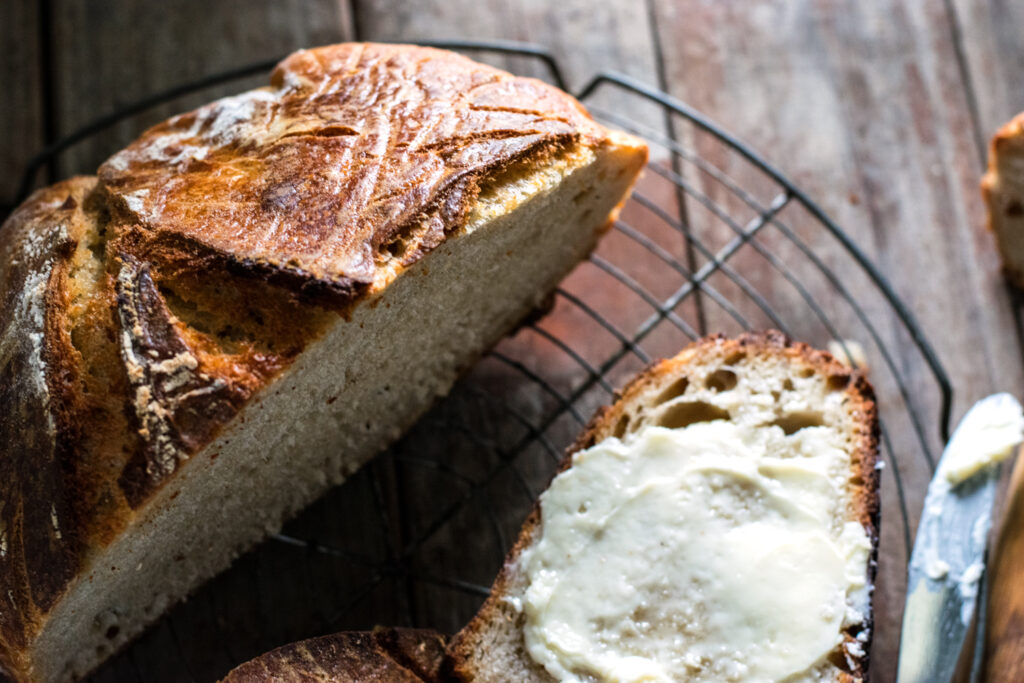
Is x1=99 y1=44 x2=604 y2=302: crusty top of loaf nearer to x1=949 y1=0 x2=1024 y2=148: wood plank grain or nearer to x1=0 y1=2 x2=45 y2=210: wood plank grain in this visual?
x1=0 y1=2 x2=45 y2=210: wood plank grain

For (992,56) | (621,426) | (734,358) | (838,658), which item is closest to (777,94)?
(992,56)

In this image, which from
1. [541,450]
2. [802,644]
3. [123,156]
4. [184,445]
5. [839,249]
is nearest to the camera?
[184,445]

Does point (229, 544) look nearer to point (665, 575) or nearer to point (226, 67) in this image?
point (665, 575)

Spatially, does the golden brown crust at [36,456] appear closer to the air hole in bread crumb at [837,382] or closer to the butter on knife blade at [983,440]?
the air hole in bread crumb at [837,382]

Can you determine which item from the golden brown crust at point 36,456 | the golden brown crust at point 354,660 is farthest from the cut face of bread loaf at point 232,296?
the golden brown crust at point 354,660

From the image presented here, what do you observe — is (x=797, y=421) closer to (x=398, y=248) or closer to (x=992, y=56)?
(x=398, y=248)

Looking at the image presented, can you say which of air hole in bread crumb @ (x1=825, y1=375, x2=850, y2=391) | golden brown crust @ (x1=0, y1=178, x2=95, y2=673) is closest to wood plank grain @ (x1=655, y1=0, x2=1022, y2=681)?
air hole in bread crumb @ (x1=825, y1=375, x2=850, y2=391)

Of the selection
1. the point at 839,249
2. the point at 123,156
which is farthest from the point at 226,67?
the point at 839,249
